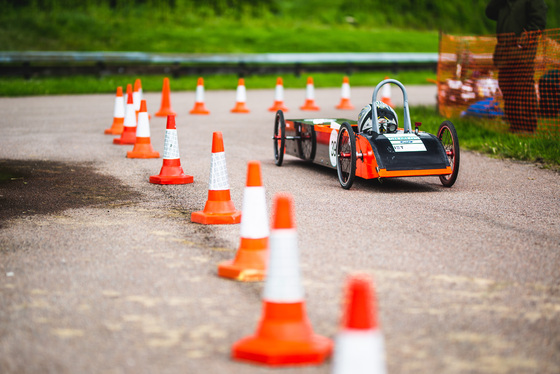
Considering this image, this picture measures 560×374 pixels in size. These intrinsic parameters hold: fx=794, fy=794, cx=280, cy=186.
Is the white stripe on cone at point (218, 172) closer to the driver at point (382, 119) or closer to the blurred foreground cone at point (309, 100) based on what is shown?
the driver at point (382, 119)

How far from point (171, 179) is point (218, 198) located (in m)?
2.21

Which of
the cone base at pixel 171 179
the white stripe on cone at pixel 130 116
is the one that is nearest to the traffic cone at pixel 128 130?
the white stripe on cone at pixel 130 116

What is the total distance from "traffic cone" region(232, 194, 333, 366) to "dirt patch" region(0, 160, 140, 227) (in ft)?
12.5

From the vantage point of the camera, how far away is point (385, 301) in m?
4.63

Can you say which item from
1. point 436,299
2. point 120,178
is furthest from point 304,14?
point 436,299

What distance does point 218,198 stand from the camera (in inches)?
267

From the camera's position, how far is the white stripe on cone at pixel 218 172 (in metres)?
6.65

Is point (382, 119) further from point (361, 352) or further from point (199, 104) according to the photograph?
point (199, 104)

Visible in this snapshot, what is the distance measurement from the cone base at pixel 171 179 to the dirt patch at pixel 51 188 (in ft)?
1.28

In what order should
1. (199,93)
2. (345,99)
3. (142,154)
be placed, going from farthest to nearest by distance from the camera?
(345,99)
(199,93)
(142,154)

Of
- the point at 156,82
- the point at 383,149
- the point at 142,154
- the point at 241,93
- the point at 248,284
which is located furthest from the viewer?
the point at 156,82

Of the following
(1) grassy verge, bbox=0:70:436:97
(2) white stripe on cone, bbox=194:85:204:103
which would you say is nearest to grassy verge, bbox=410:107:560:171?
(2) white stripe on cone, bbox=194:85:204:103

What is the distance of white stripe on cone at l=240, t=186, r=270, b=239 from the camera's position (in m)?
5.12

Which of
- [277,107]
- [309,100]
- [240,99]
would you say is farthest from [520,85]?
[240,99]
